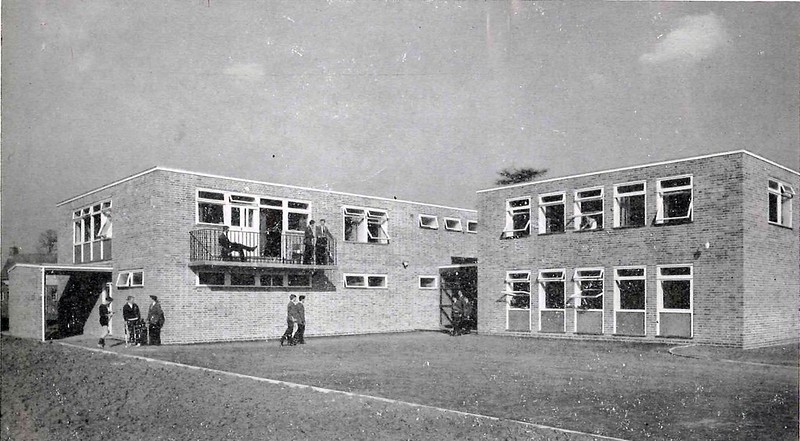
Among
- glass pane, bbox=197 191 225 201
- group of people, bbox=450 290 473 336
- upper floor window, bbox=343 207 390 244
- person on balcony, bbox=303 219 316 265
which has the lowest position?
group of people, bbox=450 290 473 336

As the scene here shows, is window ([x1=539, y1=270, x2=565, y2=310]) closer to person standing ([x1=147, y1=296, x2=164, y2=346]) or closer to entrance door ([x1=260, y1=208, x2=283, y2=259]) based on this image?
entrance door ([x1=260, y1=208, x2=283, y2=259])

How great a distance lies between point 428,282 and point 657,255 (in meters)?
10.8

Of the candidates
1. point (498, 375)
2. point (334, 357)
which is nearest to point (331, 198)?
point (334, 357)

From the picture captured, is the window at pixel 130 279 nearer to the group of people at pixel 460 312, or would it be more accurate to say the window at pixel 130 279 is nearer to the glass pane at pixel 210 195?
the glass pane at pixel 210 195

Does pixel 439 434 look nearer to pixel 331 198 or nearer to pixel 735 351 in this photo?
pixel 735 351

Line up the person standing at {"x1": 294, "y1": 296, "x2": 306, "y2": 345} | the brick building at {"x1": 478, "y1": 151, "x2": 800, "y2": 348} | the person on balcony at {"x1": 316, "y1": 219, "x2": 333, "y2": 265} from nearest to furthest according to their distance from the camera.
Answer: the brick building at {"x1": 478, "y1": 151, "x2": 800, "y2": 348} < the person standing at {"x1": 294, "y1": 296, "x2": 306, "y2": 345} < the person on balcony at {"x1": 316, "y1": 219, "x2": 333, "y2": 265}

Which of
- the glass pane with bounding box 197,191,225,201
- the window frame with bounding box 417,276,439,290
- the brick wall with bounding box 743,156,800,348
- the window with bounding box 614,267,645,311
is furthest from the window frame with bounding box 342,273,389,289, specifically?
the brick wall with bounding box 743,156,800,348

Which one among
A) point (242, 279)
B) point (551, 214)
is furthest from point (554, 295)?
point (242, 279)

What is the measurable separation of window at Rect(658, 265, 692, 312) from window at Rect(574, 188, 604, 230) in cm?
243

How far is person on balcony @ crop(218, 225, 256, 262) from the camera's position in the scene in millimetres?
18750

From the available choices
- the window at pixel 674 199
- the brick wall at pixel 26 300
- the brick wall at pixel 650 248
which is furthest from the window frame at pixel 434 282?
the brick wall at pixel 26 300

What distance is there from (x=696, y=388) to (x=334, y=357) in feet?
24.7

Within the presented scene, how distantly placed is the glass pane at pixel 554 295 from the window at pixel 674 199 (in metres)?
3.79

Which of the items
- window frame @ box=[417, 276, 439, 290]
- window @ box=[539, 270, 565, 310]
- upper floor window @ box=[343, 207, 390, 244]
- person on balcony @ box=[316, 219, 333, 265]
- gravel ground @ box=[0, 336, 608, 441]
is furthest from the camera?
window frame @ box=[417, 276, 439, 290]
